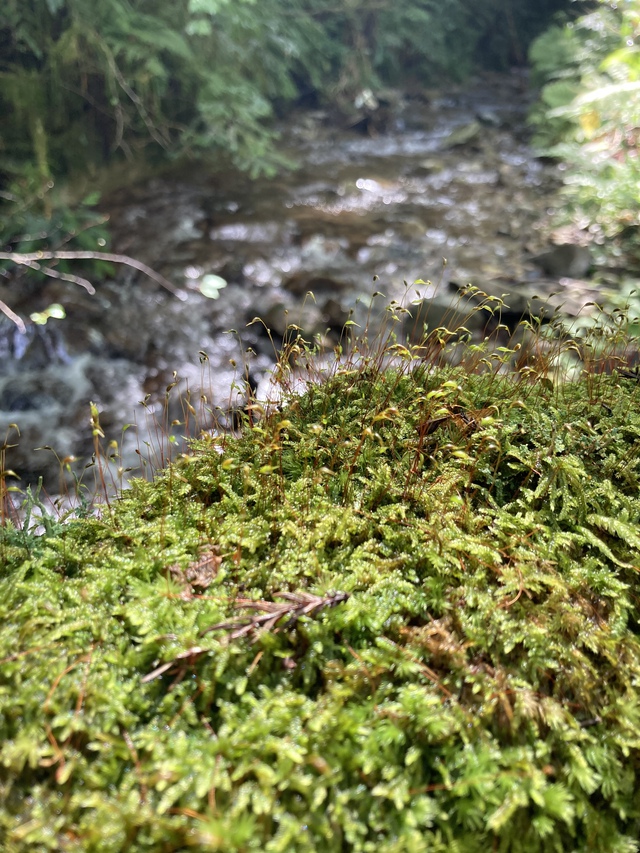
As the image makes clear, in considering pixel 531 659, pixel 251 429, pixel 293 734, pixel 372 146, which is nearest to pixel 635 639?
pixel 531 659

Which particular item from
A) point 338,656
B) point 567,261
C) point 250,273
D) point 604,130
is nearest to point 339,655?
point 338,656

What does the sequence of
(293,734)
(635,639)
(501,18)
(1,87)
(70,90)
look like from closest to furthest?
(293,734) < (635,639) < (1,87) < (70,90) < (501,18)

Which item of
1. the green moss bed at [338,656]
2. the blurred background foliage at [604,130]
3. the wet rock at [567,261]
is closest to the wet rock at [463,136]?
the blurred background foliage at [604,130]

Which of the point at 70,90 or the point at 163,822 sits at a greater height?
the point at 70,90

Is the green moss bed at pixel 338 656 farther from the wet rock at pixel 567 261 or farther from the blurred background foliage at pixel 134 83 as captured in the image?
the wet rock at pixel 567 261

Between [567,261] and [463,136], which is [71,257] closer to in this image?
[567,261]

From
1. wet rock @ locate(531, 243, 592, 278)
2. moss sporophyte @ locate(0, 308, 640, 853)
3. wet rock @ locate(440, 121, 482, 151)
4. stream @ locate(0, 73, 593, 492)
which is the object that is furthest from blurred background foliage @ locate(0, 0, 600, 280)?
moss sporophyte @ locate(0, 308, 640, 853)

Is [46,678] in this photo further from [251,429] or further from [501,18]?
[501,18]
